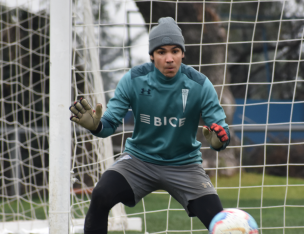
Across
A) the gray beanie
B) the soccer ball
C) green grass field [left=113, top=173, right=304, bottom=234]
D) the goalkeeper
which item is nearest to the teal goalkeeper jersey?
the goalkeeper

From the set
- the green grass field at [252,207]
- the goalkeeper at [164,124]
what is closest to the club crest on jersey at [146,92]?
the goalkeeper at [164,124]

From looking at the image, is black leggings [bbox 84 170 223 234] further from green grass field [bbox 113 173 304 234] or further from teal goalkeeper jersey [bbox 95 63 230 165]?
green grass field [bbox 113 173 304 234]

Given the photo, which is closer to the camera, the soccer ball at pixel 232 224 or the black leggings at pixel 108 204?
the soccer ball at pixel 232 224

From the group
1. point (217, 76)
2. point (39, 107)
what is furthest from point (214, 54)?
point (39, 107)

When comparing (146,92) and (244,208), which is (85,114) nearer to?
(146,92)

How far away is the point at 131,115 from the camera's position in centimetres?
911

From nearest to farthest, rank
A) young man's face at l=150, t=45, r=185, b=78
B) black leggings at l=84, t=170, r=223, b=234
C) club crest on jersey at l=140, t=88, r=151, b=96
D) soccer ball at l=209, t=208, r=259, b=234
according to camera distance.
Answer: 1. soccer ball at l=209, t=208, r=259, b=234
2. black leggings at l=84, t=170, r=223, b=234
3. young man's face at l=150, t=45, r=185, b=78
4. club crest on jersey at l=140, t=88, r=151, b=96

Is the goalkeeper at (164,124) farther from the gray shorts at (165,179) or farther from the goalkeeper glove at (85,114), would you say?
the goalkeeper glove at (85,114)

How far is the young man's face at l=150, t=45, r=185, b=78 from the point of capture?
2.41m

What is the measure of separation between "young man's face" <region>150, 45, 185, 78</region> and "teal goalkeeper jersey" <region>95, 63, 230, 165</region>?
9 centimetres

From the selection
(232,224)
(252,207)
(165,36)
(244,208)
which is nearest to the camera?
(232,224)

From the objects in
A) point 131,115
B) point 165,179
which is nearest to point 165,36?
point 165,179

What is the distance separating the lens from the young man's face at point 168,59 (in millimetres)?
2406

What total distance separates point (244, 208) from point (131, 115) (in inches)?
221
